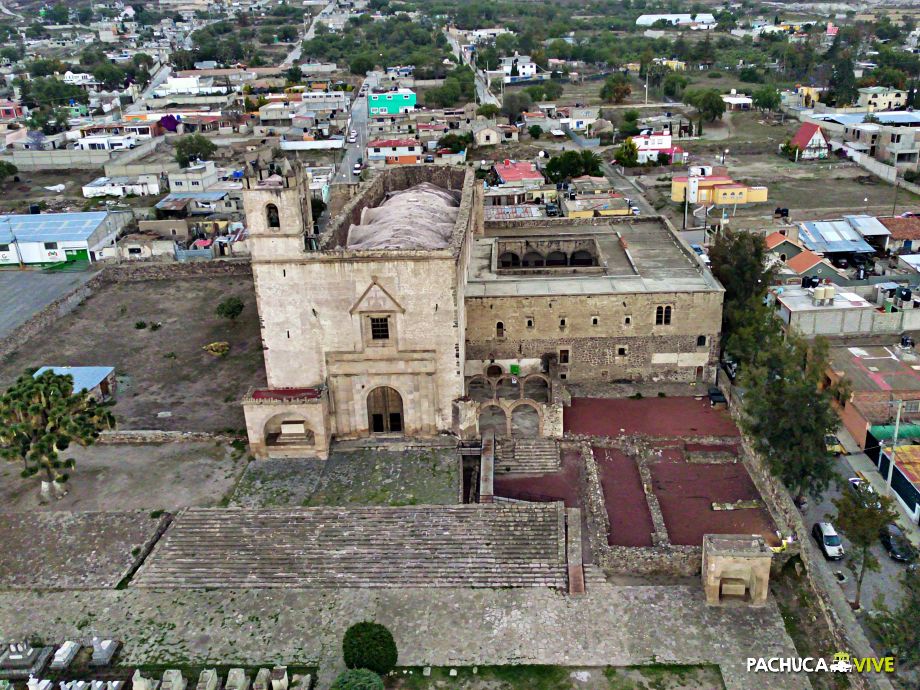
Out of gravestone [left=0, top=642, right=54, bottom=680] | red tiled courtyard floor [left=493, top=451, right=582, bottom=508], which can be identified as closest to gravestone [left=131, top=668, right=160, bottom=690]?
gravestone [left=0, top=642, right=54, bottom=680]

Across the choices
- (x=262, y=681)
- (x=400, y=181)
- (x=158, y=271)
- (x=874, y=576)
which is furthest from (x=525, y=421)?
(x=158, y=271)

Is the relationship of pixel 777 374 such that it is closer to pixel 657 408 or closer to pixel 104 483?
pixel 657 408

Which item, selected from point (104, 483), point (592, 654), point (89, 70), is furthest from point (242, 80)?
point (592, 654)

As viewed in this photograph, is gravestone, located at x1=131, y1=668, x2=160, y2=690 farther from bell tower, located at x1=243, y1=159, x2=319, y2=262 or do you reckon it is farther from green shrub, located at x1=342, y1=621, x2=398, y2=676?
bell tower, located at x1=243, y1=159, x2=319, y2=262

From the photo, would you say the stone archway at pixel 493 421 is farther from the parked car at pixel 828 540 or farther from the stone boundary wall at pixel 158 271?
the stone boundary wall at pixel 158 271

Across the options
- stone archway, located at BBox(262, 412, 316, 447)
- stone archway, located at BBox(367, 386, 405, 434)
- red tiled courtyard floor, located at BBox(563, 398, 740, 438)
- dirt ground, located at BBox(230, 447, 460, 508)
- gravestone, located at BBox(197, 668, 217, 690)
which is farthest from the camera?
red tiled courtyard floor, located at BBox(563, 398, 740, 438)

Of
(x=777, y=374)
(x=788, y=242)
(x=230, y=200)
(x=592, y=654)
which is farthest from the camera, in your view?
(x=230, y=200)
